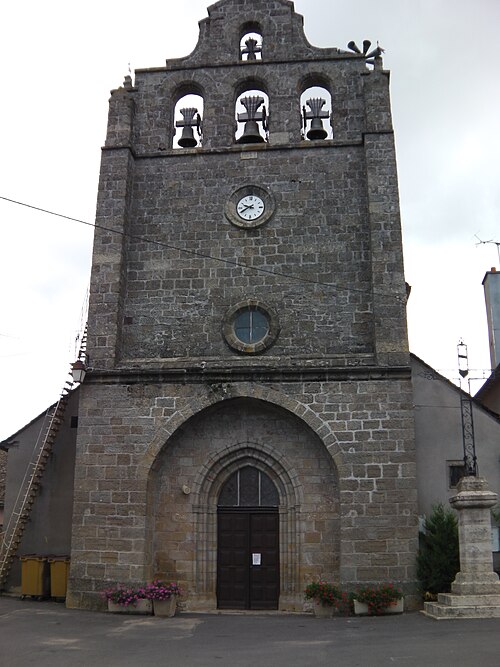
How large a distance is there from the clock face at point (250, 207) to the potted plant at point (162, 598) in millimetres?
8004

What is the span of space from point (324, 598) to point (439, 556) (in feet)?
7.43

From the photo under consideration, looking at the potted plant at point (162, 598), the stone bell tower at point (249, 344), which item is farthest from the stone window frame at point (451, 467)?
the potted plant at point (162, 598)

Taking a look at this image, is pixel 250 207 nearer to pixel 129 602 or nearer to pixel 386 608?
pixel 129 602

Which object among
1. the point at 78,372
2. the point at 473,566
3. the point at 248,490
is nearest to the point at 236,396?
the point at 248,490

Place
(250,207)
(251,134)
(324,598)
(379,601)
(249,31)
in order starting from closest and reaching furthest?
(379,601), (324,598), (250,207), (251,134), (249,31)

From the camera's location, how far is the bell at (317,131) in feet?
55.2

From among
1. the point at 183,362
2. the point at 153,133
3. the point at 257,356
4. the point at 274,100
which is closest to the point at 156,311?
the point at 183,362

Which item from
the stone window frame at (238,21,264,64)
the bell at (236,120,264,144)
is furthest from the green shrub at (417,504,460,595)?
the stone window frame at (238,21,264,64)

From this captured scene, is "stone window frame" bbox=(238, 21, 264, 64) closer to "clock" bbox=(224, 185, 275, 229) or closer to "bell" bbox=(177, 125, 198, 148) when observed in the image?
"bell" bbox=(177, 125, 198, 148)

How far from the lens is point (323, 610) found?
520 inches

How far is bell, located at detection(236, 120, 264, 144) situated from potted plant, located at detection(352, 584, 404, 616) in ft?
33.5

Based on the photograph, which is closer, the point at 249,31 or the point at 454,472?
the point at 454,472

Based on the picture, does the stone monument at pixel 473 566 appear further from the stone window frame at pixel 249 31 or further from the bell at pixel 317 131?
the stone window frame at pixel 249 31

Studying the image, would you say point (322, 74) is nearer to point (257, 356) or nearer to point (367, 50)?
point (367, 50)
